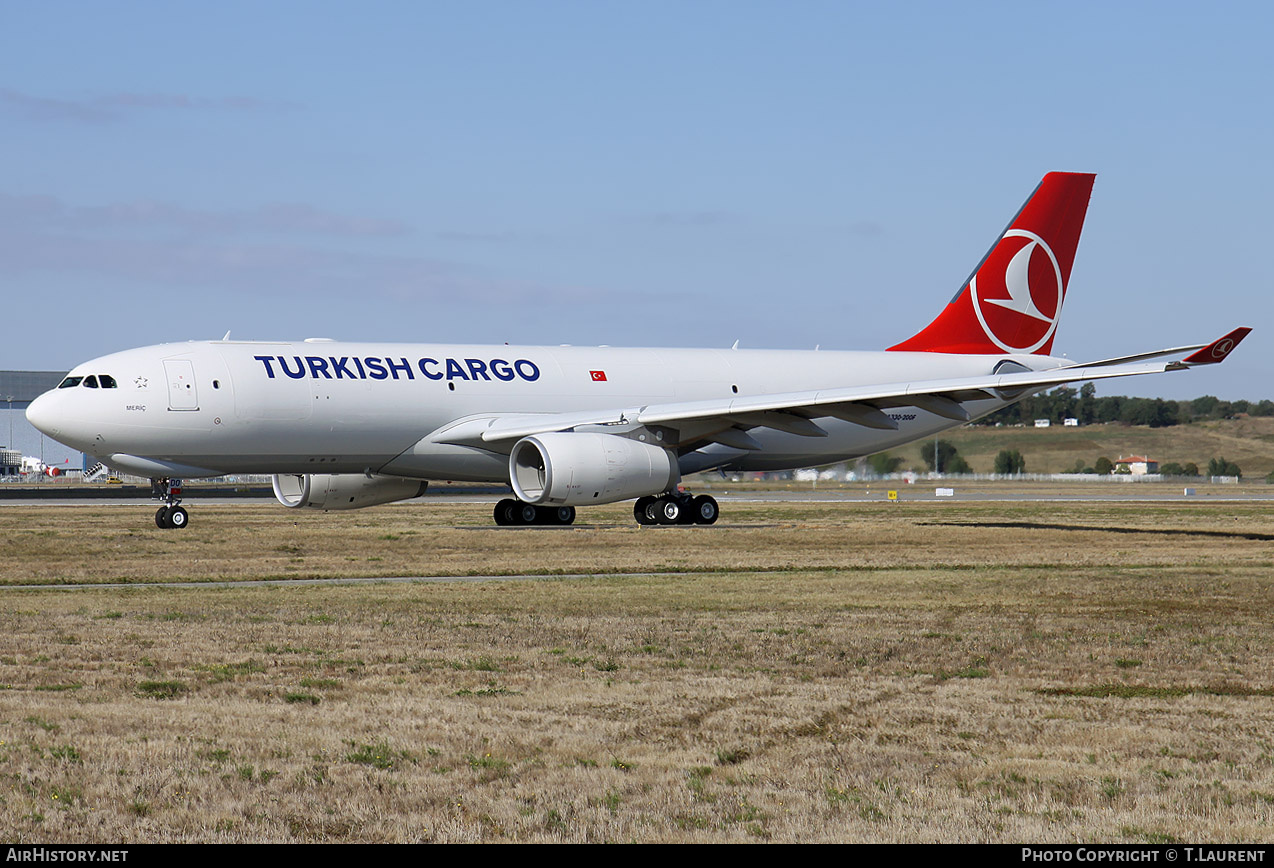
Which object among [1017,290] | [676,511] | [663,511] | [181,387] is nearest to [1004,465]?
[1017,290]

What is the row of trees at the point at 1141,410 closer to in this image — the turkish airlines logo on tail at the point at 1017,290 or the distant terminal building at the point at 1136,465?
the distant terminal building at the point at 1136,465

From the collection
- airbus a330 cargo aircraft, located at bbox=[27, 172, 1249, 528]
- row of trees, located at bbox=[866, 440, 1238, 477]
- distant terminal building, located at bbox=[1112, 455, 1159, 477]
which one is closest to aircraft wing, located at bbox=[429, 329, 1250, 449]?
airbus a330 cargo aircraft, located at bbox=[27, 172, 1249, 528]

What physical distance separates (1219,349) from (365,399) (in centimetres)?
1721

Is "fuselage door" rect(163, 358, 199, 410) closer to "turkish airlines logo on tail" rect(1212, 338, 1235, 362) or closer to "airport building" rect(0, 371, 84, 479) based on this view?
"turkish airlines logo on tail" rect(1212, 338, 1235, 362)

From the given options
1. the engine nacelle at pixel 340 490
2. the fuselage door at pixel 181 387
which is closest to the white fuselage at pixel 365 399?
the fuselage door at pixel 181 387

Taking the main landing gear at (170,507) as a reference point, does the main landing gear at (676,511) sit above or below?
below

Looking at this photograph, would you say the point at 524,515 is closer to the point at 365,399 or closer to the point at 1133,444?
the point at 365,399

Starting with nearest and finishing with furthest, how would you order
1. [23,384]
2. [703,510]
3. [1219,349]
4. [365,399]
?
1. [1219,349]
2. [365,399]
3. [703,510]
4. [23,384]

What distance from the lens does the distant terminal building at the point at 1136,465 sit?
335 ft

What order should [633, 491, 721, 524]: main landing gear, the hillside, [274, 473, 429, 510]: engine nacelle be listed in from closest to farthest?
[633, 491, 721, 524]: main landing gear
[274, 473, 429, 510]: engine nacelle
the hillside

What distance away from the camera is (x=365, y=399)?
29.2m

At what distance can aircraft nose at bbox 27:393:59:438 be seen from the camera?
28.0 m

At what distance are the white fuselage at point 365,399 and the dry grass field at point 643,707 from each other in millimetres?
7761

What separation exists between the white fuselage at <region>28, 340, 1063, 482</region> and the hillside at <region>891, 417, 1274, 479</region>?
2510 inches
